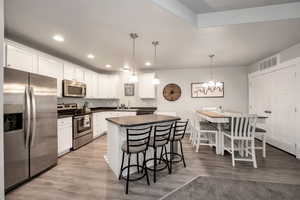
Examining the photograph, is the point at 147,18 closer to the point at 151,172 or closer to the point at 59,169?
the point at 151,172

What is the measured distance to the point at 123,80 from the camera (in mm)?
5816

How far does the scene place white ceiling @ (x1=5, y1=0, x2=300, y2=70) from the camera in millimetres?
1915

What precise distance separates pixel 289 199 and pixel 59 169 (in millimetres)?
3440

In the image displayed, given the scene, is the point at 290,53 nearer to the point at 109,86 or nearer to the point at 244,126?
the point at 244,126

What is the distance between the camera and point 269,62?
4.07 metres

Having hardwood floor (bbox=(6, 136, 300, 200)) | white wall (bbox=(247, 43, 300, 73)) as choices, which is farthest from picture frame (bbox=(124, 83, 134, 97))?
white wall (bbox=(247, 43, 300, 73))

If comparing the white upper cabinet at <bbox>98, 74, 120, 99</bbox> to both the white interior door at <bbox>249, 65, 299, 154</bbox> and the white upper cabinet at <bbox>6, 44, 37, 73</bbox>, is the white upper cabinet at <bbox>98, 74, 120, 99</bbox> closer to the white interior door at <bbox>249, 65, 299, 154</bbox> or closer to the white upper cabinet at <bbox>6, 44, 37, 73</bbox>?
the white upper cabinet at <bbox>6, 44, 37, 73</bbox>

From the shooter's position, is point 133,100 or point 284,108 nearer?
point 284,108

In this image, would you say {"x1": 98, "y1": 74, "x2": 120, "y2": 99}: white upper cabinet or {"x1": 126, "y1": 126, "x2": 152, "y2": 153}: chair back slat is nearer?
{"x1": 126, "y1": 126, "x2": 152, "y2": 153}: chair back slat

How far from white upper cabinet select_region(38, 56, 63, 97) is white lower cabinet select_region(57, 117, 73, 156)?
87cm

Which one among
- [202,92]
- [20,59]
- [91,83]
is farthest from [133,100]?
[20,59]

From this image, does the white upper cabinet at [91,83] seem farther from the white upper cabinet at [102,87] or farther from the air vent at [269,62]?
the air vent at [269,62]

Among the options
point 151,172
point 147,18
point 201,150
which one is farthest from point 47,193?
point 201,150

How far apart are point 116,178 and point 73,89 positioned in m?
2.80
